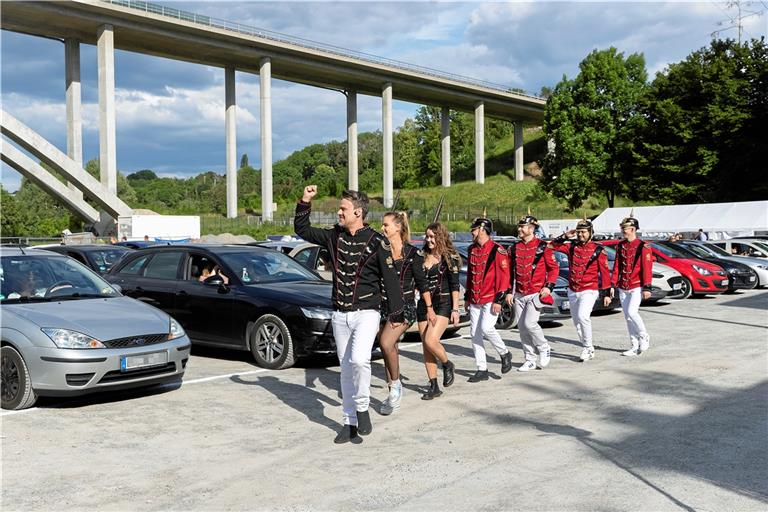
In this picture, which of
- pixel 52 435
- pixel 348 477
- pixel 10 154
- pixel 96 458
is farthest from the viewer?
pixel 10 154

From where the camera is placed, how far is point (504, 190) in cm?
8288

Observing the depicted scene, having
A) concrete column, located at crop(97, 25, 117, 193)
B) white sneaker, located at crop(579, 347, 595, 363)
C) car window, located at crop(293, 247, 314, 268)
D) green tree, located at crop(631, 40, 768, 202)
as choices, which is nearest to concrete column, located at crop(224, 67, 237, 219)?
concrete column, located at crop(97, 25, 117, 193)

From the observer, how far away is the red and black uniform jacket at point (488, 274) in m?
9.86

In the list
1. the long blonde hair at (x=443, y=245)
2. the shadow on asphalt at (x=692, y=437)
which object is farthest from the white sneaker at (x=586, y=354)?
the long blonde hair at (x=443, y=245)

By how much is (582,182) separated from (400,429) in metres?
57.2

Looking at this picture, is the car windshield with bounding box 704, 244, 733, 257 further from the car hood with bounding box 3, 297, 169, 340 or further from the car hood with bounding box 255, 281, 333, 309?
the car hood with bounding box 3, 297, 169, 340

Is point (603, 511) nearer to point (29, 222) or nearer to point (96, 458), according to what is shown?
point (96, 458)

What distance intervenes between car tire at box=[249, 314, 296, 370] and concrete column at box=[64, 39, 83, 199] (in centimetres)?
5068

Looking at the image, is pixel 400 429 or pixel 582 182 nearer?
pixel 400 429

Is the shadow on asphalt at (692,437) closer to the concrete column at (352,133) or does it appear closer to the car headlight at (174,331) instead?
→ the car headlight at (174,331)

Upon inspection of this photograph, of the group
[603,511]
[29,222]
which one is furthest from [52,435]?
[29,222]

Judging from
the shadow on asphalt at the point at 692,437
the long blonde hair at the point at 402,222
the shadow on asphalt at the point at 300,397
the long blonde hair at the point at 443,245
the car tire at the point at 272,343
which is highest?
the long blonde hair at the point at 402,222

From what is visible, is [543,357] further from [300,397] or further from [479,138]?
[479,138]

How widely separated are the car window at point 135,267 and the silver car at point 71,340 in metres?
3.10
